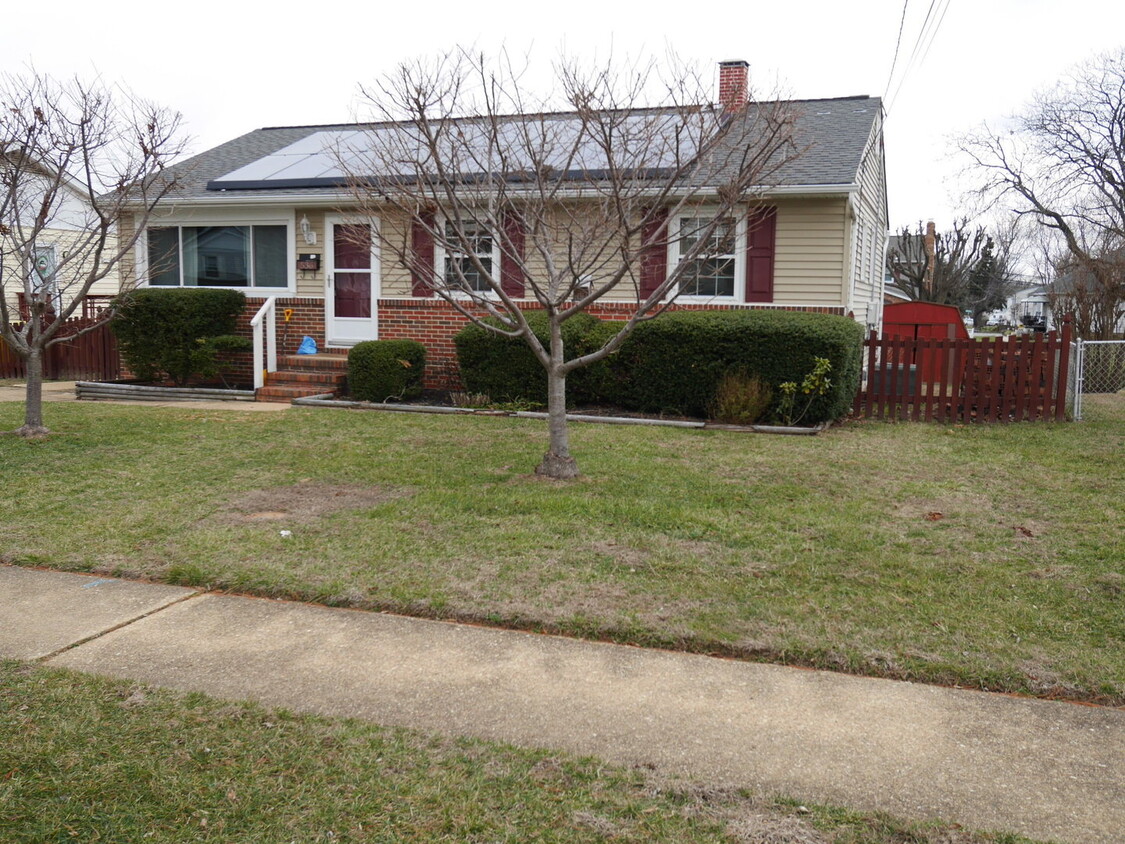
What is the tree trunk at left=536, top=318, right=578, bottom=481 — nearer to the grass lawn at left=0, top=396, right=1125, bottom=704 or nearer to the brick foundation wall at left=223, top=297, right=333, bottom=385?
the grass lawn at left=0, top=396, right=1125, bottom=704

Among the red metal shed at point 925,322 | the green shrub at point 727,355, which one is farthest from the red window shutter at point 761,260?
the red metal shed at point 925,322

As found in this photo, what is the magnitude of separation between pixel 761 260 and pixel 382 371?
17.8 ft

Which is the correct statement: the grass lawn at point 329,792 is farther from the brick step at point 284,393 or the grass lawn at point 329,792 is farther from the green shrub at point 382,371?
the brick step at point 284,393

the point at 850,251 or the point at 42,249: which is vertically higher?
the point at 850,251

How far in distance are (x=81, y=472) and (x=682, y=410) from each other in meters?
6.63

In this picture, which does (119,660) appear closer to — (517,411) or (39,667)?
(39,667)

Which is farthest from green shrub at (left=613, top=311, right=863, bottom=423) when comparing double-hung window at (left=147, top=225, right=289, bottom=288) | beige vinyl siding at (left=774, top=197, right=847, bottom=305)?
double-hung window at (left=147, top=225, right=289, bottom=288)

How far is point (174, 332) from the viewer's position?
13797 millimetres

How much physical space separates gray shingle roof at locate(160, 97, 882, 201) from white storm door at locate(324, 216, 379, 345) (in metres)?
1.10

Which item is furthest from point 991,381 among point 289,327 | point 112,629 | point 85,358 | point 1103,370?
point 85,358

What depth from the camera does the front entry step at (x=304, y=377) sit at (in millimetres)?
13141

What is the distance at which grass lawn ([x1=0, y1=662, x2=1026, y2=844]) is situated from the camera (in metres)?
2.85

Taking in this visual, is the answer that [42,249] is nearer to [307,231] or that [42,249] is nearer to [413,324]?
[307,231]

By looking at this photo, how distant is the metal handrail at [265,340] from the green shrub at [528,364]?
3.04m
